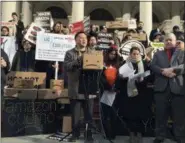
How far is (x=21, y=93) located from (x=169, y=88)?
296cm

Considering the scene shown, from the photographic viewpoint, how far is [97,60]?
623 centimetres

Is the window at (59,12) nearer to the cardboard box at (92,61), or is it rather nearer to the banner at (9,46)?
the banner at (9,46)

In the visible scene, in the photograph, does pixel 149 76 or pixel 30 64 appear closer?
pixel 149 76

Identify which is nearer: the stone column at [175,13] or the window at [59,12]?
the stone column at [175,13]

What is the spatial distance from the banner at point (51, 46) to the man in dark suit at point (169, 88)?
103 inches

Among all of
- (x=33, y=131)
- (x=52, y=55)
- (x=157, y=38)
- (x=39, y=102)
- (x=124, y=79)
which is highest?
(x=157, y=38)

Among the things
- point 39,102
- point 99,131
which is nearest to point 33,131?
point 39,102

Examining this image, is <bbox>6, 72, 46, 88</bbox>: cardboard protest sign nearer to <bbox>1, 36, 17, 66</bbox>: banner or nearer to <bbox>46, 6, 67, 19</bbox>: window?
<bbox>1, 36, 17, 66</bbox>: banner

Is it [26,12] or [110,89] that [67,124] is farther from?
[26,12]

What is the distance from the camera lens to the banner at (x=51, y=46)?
830 centimetres

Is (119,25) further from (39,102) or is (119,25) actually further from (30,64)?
(39,102)

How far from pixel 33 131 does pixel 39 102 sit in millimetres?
583


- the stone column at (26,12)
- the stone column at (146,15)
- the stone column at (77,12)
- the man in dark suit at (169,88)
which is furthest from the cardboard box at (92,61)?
the stone column at (26,12)

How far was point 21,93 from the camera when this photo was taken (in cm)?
753
